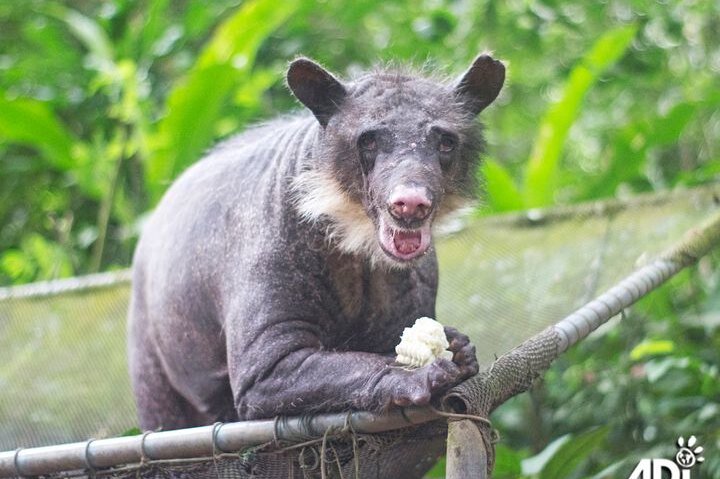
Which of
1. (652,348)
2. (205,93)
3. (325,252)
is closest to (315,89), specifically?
(325,252)

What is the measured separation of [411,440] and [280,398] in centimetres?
45

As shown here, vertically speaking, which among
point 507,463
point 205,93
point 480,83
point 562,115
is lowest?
point 507,463

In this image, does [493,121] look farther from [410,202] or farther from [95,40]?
[410,202]

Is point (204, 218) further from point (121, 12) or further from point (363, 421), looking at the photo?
point (121, 12)

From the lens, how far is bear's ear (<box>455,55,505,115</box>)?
3932 mm

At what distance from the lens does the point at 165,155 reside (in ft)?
23.8

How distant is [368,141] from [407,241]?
0.37m

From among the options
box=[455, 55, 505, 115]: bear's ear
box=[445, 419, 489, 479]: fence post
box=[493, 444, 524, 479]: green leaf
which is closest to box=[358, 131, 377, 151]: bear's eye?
box=[455, 55, 505, 115]: bear's ear

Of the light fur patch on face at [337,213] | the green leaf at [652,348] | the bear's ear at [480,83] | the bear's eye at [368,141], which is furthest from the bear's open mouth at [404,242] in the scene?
the green leaf at [652,348]

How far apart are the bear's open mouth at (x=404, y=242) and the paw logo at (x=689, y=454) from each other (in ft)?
5.85

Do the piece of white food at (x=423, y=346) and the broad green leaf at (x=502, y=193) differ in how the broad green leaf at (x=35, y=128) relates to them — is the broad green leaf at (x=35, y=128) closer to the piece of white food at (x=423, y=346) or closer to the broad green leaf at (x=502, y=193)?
the broad green leaf at (x=502, y=193)

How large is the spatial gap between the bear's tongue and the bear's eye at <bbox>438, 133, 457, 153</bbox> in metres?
0.33

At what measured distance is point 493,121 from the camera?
32.4ft

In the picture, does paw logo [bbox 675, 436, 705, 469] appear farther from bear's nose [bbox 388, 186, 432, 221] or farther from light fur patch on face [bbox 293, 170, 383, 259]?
bear's nose [bbox 388, 186, 432, 221]
